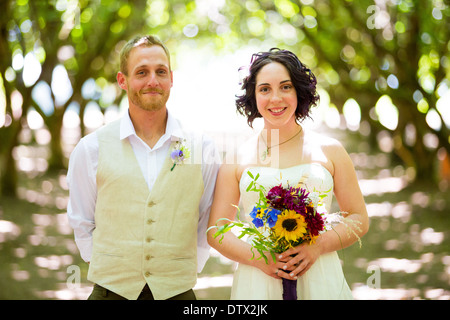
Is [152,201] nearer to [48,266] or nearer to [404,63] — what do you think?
[48,266]

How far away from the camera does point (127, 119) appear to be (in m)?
4.09

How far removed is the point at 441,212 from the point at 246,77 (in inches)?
465

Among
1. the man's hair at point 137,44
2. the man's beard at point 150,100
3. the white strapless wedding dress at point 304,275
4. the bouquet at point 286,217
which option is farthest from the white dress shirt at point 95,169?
the bouquet at point 286,217

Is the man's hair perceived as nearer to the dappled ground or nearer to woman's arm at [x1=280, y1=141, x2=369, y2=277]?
woman's arm at [x1=280, y1=141, x2=369, y2=277]

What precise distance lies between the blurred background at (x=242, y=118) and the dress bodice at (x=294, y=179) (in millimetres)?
389

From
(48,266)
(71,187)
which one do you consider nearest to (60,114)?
(48,266)

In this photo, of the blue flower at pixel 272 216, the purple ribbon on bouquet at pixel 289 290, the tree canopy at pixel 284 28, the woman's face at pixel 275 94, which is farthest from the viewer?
the tree canopy at pixel 284 28

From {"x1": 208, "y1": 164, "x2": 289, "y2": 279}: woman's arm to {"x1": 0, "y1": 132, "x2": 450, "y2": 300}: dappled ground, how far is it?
2639mm

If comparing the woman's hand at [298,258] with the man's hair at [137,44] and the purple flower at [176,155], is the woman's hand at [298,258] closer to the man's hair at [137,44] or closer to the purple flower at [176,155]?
the purple flower at [176,155]

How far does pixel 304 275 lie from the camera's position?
3.70 metres

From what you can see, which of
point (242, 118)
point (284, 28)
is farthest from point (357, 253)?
point (284, 28)

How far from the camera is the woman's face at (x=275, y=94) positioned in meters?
3.71

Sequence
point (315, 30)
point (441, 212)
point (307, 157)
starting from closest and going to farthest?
point (307, 157) → point (441, 212) → point (315, 30)

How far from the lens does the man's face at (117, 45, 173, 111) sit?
3.92 metres
